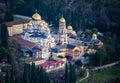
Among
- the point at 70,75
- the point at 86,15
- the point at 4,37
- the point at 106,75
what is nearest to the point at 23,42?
the point at 4,37

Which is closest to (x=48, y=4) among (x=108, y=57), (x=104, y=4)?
(x=104, y=4)

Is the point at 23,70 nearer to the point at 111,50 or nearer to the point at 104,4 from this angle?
the point at 111,50

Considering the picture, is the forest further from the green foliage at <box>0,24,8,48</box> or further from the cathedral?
the green foliage at <box>0,24,8,48</box>

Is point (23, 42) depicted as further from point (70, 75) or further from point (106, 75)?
point (106, 75)

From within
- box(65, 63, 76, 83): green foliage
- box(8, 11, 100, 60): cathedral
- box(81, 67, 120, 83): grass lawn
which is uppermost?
box(8, 11, 100, 60): cathedral

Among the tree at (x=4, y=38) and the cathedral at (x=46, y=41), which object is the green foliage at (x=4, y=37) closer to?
the tree at (x=4, y=38)

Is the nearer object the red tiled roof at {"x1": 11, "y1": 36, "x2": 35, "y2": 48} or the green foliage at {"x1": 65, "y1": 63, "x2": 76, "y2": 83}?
the green foliage at {"x1": 65, "y1": 63, "x2": 76, "y2": 83}

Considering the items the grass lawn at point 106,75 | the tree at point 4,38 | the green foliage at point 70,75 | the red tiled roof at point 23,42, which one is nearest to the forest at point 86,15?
the grass lawn at point 106,75

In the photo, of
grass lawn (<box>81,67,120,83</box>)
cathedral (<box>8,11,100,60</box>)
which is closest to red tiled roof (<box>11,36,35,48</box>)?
cathedral (<box>8,11,100,60</box>)
